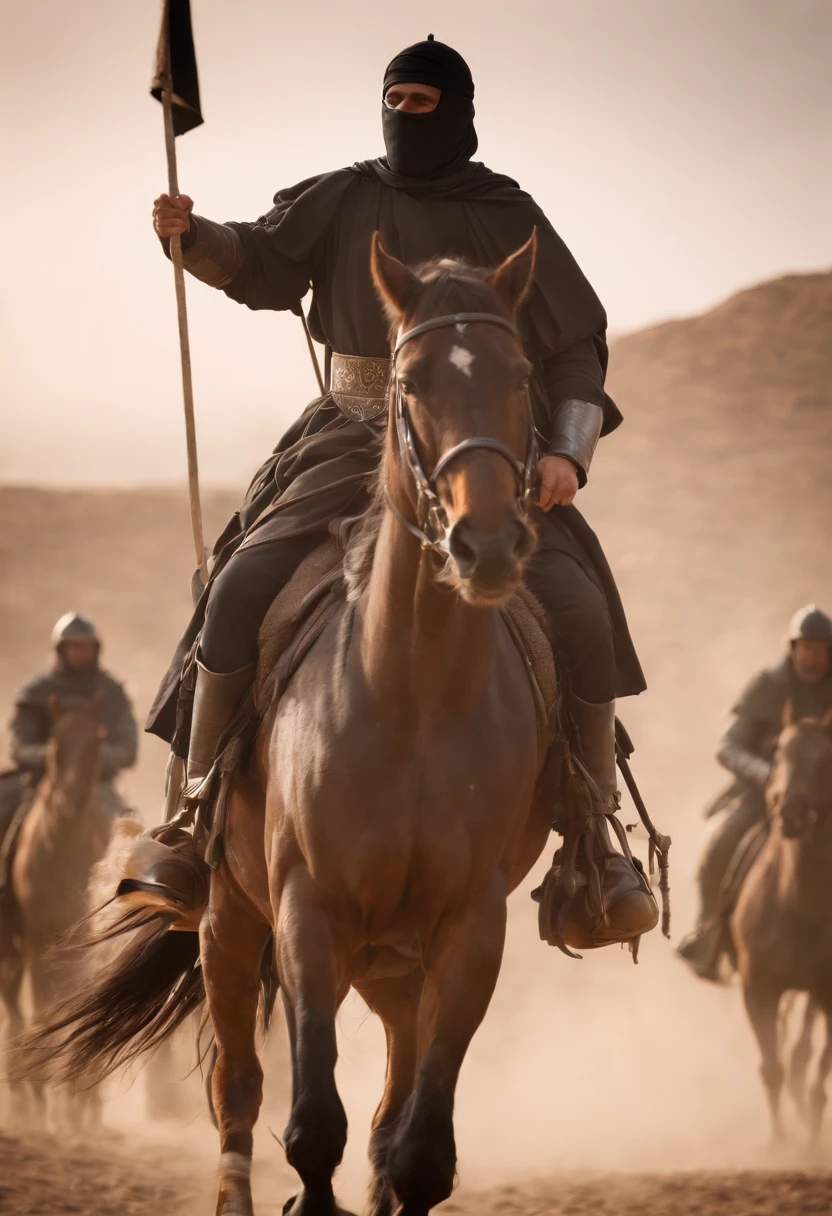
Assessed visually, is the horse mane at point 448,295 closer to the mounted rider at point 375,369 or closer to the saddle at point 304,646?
the saddle at point 304,646

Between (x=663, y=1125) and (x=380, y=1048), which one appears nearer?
(x=663, y=1125)

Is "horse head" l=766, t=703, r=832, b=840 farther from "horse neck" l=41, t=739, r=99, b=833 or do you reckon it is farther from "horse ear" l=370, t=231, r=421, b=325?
"horse ear" l=370, t=231, r=421, b=325

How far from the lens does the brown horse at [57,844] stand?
45.2 ft

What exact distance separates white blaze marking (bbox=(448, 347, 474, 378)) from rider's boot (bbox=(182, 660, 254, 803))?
1709 mm

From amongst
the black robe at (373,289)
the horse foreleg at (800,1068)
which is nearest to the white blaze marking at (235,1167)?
the black robe at (373,289)

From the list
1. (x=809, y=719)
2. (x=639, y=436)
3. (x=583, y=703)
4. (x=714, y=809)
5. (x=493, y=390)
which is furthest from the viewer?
(x=639, y=436)

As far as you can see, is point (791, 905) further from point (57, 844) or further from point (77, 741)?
point (57, 844)

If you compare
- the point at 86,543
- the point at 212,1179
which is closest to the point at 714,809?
the point at 212,1179

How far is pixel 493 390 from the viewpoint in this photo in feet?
14.8

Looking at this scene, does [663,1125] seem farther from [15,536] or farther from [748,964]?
[15,536]

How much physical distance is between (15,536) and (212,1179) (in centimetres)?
3346

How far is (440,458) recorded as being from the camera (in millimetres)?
4504

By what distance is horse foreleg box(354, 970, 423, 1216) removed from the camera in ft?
20.7

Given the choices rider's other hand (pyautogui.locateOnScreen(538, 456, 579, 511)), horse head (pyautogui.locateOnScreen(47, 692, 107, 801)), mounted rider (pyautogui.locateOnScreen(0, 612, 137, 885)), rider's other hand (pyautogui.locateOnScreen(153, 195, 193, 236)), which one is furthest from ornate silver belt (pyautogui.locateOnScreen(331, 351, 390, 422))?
mounted rider (pyautogui.locateOnScreen(0, 612, 137, 885))
